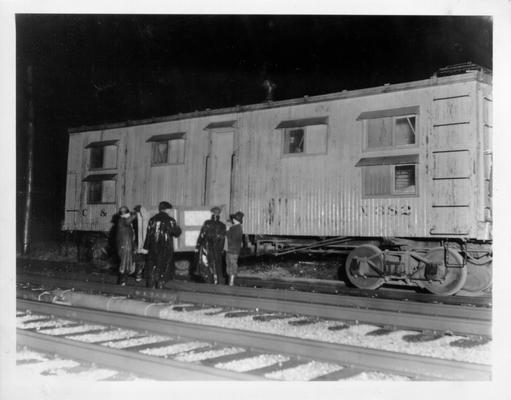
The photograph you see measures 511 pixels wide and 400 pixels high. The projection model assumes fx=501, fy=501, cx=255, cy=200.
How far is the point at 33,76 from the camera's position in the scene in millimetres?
19422

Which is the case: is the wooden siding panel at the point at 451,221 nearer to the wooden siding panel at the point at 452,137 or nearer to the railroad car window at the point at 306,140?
the wooden siding panel at the point at 452,137

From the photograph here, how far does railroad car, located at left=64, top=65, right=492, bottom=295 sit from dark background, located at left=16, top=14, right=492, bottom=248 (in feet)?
4.88

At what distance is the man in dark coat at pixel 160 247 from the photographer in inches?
359

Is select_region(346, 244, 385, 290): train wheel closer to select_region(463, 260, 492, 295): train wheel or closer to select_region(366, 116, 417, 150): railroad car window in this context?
select_region(463, 260, 492, 295): train wheel

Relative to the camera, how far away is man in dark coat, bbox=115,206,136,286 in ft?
32.2

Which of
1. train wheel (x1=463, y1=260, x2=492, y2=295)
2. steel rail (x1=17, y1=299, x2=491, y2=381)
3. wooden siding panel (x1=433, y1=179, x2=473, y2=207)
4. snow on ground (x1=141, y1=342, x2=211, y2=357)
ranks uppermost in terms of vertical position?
wooden siding panel (x1=433, y1=179, x2=473, y2=207)

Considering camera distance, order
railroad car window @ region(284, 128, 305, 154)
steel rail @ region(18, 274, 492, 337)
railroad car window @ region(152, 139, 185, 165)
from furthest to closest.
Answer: railroad car window @ region(152, 139, 185, 165), railroad car window @ region(284, 128, 305, 154), steel rail @ region(18, 274, 492, 337)

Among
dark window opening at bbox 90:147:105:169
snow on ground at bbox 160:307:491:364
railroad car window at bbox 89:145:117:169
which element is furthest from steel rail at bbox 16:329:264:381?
dark window opening at bbox 90:147:105:169

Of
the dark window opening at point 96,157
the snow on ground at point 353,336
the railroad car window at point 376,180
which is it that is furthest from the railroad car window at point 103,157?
the snow on ground at point 353,336

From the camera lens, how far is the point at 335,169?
415 inches

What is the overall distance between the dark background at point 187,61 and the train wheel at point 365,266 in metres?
4.09

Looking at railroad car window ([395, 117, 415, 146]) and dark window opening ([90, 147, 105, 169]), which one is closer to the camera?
railroad car window ([395, 117, 415, 146])

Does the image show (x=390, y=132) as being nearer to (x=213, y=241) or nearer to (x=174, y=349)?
(x=213, y=241)

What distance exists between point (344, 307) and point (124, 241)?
4820 mm
